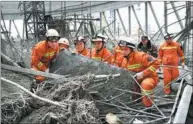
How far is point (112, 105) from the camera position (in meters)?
6.04

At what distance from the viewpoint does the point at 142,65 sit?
22.8ft

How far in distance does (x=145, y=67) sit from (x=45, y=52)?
6.82 ft

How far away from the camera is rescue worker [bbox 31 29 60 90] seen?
24.7ft

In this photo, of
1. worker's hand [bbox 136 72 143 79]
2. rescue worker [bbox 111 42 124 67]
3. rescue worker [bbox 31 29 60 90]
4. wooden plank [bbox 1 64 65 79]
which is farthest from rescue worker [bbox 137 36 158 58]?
wooden plank [bbox 1 64 65 79]

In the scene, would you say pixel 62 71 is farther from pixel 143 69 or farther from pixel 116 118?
pixel 116 118

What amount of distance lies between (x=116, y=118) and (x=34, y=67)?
103 inches

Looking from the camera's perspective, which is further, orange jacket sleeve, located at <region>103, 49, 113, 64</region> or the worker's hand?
orange jacket sleeve, located at <region>103, 49, 113, 64</region>

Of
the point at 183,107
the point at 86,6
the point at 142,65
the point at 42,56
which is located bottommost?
the point at 183,107

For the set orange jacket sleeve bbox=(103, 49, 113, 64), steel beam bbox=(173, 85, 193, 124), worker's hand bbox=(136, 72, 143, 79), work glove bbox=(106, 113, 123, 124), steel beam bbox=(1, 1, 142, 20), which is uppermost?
steel beam bbox=(1, 1, 142, 20)

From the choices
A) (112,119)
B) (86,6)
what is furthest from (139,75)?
(86,6)

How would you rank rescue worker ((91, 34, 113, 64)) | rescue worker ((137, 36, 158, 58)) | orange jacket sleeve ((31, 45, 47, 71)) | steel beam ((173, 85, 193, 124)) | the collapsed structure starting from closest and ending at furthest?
steel beam ((173, 85, 193, 124)) → the collapsed structure → orange jacket sleeve ((31, 45, 47, 71)) → rescue worker ((91, 34, 113, 64)) → rescue worker ((137, 36, 158, 58))

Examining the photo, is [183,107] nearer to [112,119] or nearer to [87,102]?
[112,119]

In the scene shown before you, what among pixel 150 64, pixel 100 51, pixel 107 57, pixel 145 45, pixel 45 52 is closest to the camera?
pixel 150 64

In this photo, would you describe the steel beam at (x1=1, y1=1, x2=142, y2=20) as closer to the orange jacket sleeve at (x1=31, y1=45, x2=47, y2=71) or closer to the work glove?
the orange jacket sleeve at (x1=31, y1=45, x2=47, y2=71)
